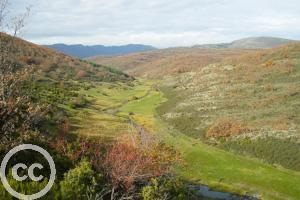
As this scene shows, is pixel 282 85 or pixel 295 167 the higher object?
pixel 282 85

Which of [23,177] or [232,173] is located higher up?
[23,177]

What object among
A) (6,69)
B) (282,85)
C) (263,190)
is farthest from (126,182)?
(282,85)

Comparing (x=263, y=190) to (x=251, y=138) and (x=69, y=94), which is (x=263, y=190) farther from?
(x=69, y=94)

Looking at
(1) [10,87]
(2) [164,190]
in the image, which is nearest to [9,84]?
(1) [10,87]

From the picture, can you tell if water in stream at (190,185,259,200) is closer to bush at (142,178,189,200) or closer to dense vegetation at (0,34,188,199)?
dense vegetation at (0,34,188,199)

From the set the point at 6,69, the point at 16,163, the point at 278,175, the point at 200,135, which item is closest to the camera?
the point at 6,69

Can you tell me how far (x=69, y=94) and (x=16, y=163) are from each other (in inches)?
4048

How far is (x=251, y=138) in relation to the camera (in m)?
85.2

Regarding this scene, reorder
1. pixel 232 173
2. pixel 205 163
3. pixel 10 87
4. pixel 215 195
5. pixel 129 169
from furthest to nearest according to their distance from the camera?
pixel 205 163
pixel 232 173
pixel 215 195
pixel 129 169
pixel 10 87

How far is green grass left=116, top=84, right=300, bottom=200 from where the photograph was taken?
205 feet

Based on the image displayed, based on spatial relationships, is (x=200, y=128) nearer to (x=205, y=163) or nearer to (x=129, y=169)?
(x=205, y=163)

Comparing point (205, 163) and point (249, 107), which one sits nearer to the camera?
point (205, 163)

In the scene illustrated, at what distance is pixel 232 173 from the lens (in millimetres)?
68812

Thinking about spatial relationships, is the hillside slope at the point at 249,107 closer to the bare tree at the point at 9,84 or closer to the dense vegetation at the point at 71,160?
the dense vegetation at the point at 71,160
